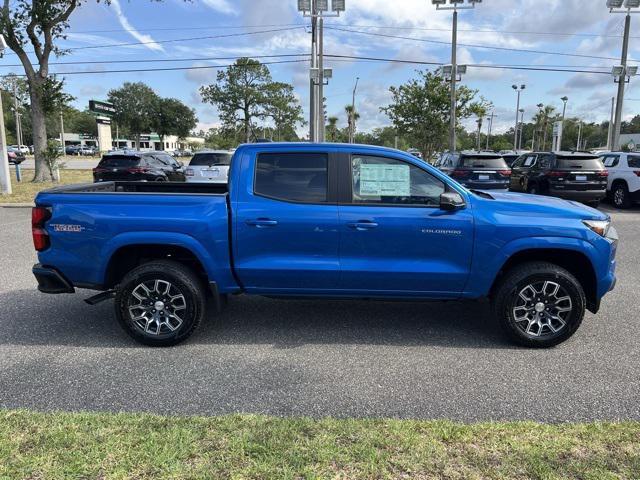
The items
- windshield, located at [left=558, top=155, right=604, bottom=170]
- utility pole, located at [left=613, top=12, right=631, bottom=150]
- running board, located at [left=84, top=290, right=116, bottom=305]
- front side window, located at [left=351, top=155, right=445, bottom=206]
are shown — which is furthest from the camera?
utility pole, located at [left=613, top=12, right=631, bottom=150]

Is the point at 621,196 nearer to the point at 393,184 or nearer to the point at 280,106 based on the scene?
the point at 393,184

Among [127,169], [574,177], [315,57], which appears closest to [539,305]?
[574,177]

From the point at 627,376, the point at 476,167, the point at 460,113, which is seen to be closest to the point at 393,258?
the point at 627,376

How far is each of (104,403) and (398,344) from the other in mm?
2475

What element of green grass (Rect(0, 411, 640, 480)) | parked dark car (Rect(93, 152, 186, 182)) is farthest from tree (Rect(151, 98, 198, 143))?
green grass (Rect(0, 411, 640, 480))

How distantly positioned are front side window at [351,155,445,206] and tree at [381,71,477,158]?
2644cm

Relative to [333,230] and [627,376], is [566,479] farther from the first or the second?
[333,230]

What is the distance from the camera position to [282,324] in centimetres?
512

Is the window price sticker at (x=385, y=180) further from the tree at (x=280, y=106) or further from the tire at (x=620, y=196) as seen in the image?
the tree at (x=280, y=106)

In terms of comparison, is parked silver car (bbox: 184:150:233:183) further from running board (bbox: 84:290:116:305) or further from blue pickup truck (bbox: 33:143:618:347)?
blue pickup truck (bbox: 33:143:618:347)

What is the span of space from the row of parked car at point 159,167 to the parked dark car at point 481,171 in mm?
6970

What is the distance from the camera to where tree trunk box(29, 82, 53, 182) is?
64.4 feet

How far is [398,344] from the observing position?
4.60 meters

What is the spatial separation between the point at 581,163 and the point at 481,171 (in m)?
2.69
